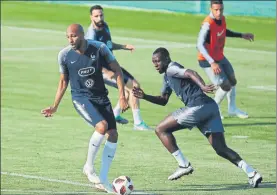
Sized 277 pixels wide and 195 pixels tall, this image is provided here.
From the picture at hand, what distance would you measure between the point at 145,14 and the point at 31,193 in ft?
99.6

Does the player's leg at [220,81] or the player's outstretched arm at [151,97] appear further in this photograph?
the player's leg at [220,81]

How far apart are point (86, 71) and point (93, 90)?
0.99ft

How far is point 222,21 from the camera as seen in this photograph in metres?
22.6

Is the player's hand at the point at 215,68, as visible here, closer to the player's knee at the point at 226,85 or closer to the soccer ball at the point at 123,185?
the player's knee at the point at 226,85

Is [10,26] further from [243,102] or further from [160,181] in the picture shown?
[160,181]

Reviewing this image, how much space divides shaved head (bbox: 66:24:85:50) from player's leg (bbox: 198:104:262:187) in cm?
200

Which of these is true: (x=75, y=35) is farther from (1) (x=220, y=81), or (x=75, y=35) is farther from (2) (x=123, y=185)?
(1) (x=220, y=81)

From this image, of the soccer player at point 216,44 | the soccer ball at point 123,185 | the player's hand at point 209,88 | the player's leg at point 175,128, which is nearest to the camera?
the player's hand at point 209,88

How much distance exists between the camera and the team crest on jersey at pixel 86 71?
1631 centimetres

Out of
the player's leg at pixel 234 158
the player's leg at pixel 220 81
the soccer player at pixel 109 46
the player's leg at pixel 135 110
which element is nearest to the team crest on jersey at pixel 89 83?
the player's leg at pixel 234 158

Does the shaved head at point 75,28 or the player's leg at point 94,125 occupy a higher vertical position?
the shaved head at point 75,28

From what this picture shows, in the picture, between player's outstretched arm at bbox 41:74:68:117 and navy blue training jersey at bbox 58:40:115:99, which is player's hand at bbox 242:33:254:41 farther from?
player's outstretched arm at bbox 41:74:68:117

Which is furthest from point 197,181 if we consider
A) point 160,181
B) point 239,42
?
point 239,42

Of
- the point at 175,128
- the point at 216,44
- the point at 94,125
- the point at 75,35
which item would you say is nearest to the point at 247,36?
the point at 216,44
